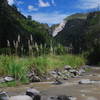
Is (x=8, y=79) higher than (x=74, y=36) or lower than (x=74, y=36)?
lower

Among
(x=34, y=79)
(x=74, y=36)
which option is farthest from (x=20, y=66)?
(x=74, y=36)

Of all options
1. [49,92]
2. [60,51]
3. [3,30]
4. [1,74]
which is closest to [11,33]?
[3,30]

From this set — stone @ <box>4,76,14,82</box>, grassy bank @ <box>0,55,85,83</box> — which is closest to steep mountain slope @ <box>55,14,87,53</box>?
grassy bank @ <box>0,55,85,83</box>

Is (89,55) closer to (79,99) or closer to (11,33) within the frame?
(11,33)

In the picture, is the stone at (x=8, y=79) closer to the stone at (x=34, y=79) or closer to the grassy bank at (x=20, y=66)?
the grassy bank at (x=20, y=66)

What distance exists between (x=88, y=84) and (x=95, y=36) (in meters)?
23.6

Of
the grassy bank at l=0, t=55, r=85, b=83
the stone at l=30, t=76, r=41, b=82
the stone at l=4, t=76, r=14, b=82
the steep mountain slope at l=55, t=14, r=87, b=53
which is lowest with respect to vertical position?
the stone at l=30, t=76, r=41, b=82

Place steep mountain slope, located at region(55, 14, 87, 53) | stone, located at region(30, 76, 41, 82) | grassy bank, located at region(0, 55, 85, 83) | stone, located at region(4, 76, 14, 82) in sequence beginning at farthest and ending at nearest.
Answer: steep mountain slope, located at region(55, 14, 87, 53), stone, located at region(30, 76, 41, 82), grassy bank, located at region(0, 55, 85, 83), stone, located at region(4, 76, 14, 82)

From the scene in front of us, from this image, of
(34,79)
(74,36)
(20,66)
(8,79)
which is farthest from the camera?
(74,36)

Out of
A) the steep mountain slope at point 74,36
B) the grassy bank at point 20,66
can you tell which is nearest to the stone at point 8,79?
the grassy bank at point 20,66

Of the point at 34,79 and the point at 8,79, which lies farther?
the point at 34,79

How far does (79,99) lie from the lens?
28.6ft

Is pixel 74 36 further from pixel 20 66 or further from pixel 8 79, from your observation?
pixel 8 79

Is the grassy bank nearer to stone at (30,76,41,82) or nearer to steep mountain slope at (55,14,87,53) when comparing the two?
stone at (30,76,41,82)
